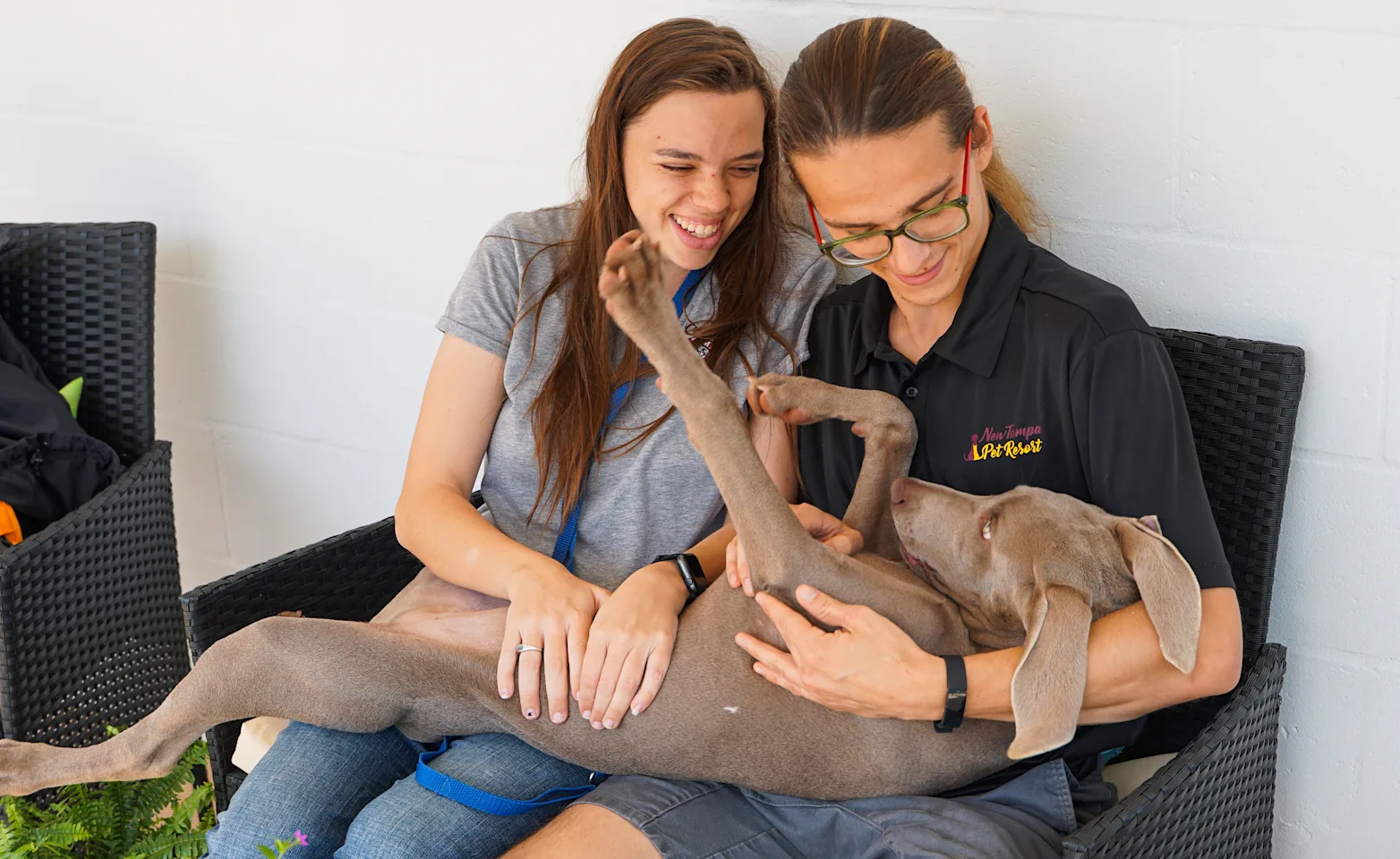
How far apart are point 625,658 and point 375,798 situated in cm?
41

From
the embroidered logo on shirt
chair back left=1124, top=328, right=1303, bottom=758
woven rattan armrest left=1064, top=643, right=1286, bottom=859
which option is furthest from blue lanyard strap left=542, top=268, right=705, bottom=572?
woven rattan armrest left=1064, top=643, right=1286, bottom=859

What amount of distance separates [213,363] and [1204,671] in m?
2.44

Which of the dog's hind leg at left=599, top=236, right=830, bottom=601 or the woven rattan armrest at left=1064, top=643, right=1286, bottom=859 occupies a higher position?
the dog's hind leg at left=599, top=236, right=830, bottom=601

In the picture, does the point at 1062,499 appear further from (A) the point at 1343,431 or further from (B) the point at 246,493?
(B) the point at 246,493

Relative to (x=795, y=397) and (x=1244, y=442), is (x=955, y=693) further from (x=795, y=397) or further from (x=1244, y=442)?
(x=1244, y=442)

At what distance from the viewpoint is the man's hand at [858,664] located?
167cm

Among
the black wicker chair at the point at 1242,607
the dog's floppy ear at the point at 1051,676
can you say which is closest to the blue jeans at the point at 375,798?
the black wicker chair at the point at 1242,607

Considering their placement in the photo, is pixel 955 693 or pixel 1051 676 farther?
pixel 955 693

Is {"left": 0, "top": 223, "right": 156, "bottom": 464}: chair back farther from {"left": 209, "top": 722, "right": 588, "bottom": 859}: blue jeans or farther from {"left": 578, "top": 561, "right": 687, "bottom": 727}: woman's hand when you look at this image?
{"left": 578, "top": 561, "right": 687, "bottom": 727}: woman's hand

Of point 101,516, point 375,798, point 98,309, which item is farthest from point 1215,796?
point 98,309

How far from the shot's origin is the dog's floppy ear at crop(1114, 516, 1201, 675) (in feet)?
5.17

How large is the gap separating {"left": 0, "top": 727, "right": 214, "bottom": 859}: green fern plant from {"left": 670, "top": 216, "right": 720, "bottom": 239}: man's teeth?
1.22m

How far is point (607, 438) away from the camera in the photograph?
7.03 ft

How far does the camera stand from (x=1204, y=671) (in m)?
1.65
